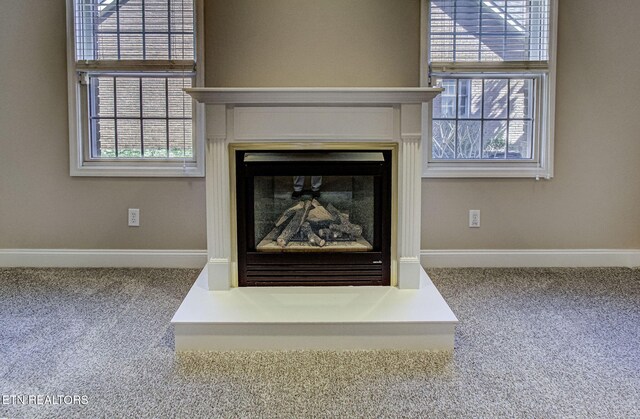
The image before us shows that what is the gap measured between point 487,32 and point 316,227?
190 centimetres

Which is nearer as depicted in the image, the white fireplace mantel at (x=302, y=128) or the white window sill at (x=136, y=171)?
the white fireplace mantel at (x=302, y=128)

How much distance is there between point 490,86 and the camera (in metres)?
3.11

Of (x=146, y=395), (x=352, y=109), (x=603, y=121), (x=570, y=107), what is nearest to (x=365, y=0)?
(x=352, y=109)

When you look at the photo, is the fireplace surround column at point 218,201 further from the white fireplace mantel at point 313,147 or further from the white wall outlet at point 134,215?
the white wall outlet at point 134,215

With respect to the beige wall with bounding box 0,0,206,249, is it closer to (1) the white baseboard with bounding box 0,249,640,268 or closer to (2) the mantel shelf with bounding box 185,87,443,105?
(1) the white baseboard with bounding box 0,249,640,268

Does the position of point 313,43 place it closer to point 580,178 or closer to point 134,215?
point 134,215

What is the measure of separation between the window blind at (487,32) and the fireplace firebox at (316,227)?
51.0 inches

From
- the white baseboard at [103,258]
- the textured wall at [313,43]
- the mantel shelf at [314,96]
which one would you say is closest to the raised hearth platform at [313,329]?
the mantel shelf at [314,96]

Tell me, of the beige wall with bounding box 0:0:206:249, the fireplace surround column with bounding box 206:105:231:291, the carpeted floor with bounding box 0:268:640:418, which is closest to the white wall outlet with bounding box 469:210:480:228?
the carpeted floor with bounding box 0:268:640:418

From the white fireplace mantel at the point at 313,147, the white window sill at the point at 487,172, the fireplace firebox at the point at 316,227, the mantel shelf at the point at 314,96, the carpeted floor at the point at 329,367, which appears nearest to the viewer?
the carpeted floor at the point at 329,367

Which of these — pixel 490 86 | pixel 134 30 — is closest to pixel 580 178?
pixel 490 86

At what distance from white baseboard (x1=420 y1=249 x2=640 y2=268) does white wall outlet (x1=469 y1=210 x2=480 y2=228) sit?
18cm

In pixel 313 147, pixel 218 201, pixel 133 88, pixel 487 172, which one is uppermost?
pixel 133 88

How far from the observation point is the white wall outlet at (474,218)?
311 centimetres
